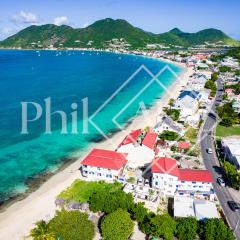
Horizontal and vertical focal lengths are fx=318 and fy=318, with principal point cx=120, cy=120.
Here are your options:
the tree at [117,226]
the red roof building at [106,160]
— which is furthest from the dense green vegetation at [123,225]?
the red roof building at [106,160]

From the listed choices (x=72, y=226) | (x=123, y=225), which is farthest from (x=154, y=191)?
(x=72, y=226)

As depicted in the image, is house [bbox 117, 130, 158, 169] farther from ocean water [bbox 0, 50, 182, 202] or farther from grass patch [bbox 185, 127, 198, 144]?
ocean water [bbox 0, 50, 182, 202]

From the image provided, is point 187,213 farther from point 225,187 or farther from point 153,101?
point 153,101

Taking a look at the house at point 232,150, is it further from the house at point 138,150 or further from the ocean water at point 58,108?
the ocean water at point 58,108

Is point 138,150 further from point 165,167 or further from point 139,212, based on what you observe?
point 139,212

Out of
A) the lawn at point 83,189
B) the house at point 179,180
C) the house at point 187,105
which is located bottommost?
the lawn at point 83,189

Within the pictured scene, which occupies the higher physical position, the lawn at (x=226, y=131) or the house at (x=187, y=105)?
the house at (x=187, y=105)

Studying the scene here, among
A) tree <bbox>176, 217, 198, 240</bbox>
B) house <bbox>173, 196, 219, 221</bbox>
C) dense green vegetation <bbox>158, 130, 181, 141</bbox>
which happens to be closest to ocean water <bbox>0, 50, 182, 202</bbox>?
dense green vegetation <bbox>158, 130, 181, 141</bbox>
